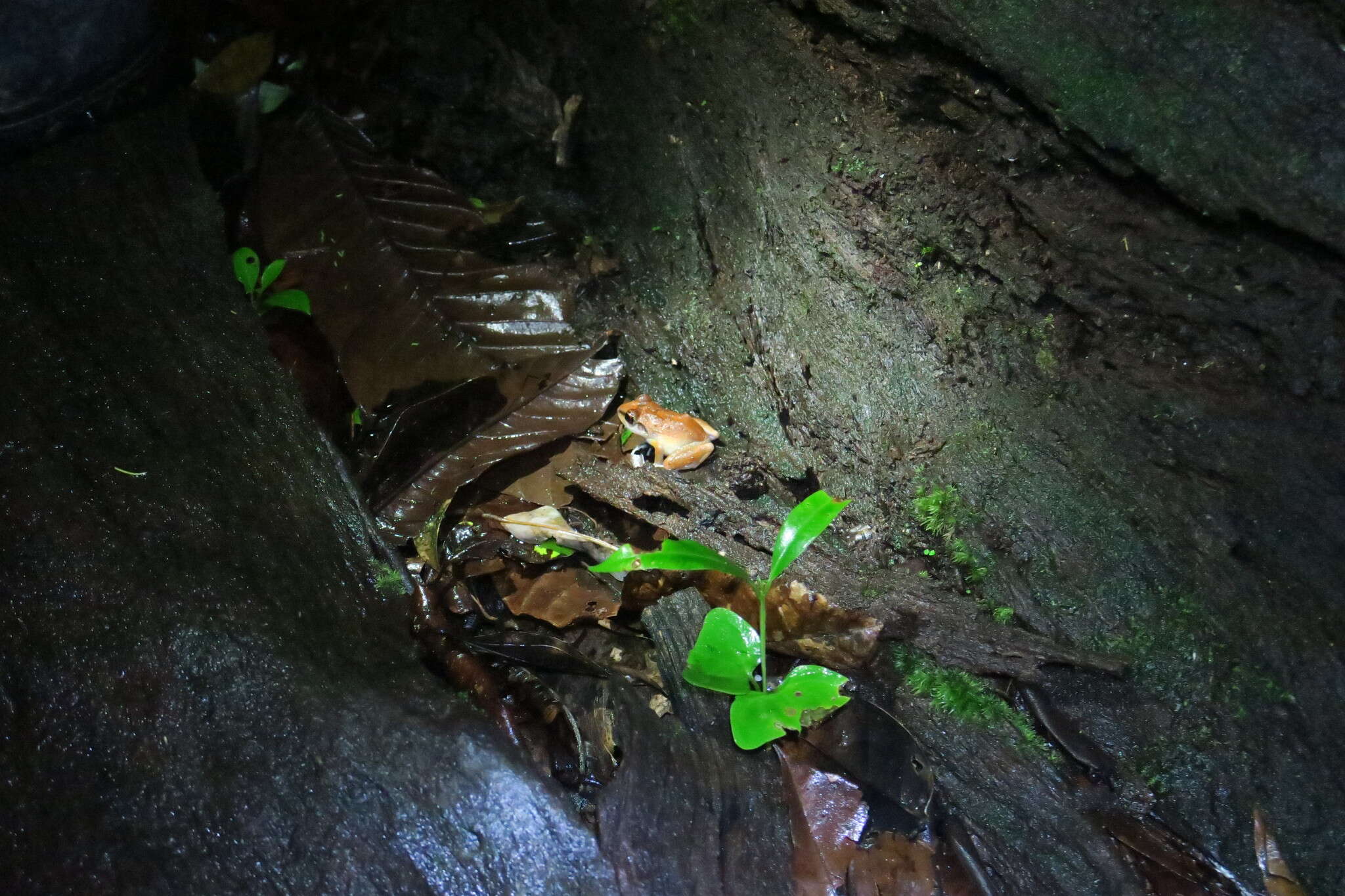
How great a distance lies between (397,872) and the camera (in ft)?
4.84

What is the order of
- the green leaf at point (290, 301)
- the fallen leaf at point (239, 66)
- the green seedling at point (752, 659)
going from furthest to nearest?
the fallen leaf at point (239, 66) → the green leaf at point (290, 301) → the green seedling at point (752, 659)

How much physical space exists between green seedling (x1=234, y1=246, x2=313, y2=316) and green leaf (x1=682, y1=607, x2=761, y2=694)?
71.5 inches

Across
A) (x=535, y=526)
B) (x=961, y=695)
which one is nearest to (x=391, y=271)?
(x=535, y=526)

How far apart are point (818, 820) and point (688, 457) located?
1.21 meters

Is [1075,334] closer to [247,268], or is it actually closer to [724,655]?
[724,655]

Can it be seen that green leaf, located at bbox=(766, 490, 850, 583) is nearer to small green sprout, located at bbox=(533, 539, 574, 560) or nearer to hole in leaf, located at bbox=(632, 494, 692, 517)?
hole in leaf, located at bbox=(632, 494, 692, 517)

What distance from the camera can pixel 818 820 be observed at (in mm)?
1783

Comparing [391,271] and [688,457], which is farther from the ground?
[391,271]

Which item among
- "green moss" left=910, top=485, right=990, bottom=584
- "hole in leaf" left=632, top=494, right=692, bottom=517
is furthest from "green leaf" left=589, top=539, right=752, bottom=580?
"green moss" left=910, top=485, right=990, bottom=584

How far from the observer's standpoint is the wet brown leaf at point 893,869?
5.65ft

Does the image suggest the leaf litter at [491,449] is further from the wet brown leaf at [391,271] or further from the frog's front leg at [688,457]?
the frog's front leg at [688,457]

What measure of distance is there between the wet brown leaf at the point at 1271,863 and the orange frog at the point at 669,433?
1.67 meters

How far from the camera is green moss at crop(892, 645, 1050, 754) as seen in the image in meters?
2.00

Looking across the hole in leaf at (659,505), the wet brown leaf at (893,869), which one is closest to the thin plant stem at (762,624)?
the wet brown leaf at (893,869)
